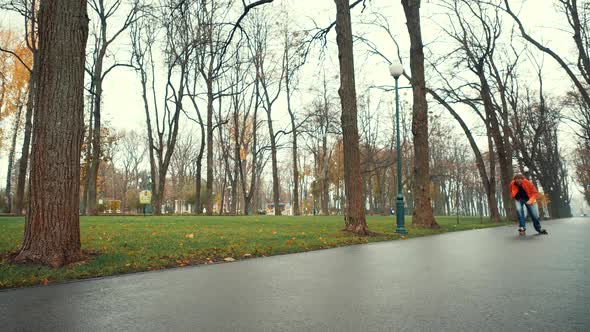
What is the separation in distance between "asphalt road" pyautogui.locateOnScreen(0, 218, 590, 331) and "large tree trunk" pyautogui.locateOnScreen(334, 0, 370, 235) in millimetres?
5643

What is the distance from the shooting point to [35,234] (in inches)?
233

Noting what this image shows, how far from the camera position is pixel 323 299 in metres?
3.97

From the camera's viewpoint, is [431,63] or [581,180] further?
[581,180]

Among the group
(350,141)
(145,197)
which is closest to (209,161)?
(145,197)

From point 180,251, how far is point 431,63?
56.0 ft

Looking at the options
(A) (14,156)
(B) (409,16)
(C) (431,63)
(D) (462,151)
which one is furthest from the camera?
(D) (462,151)

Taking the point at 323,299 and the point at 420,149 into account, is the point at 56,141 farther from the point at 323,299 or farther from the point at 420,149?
the point at 420,149

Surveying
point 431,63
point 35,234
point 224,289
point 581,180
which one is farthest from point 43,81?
point 581,180

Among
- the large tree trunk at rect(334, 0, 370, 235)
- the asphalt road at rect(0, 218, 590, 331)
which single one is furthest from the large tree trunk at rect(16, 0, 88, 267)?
the large tree trunk at rect(334, 0, 370, 235)

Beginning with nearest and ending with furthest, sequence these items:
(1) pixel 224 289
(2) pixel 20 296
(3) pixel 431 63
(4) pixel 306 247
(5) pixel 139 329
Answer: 1. (5) pixel 139 329
2. (2) pixel 20 296
3. (1) pixel 224 289
4. (4) pixel 306 247
5. (3) pixel 431 63

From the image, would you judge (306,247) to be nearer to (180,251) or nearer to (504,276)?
(180,251)

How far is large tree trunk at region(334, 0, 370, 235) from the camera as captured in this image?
12.0 meters

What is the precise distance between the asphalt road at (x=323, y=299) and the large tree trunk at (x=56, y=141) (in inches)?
54.8

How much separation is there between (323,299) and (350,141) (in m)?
8.48
